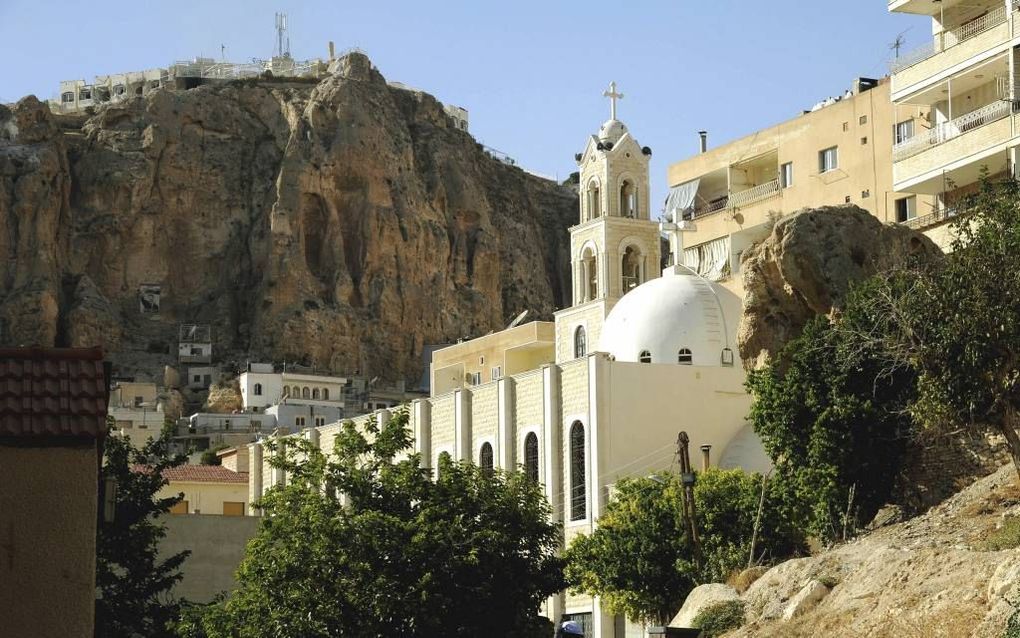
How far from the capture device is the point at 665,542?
40.7 meters

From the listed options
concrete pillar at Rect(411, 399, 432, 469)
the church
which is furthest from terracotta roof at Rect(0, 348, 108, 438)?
concrete pillar at Rect(411, 399, 432, 469)

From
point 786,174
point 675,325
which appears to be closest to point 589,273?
point 786,174

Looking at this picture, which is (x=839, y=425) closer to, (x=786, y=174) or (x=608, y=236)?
(x=786, y=174)

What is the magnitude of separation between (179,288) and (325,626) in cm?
12089

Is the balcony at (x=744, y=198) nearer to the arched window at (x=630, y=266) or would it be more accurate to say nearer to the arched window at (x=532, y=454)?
the arched window at (x=630, y=266)

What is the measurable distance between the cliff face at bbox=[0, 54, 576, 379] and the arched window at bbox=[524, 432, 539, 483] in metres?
91.2

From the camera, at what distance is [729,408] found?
51.1 metres

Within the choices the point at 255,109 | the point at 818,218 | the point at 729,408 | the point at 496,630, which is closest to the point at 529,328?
the point at 729,408

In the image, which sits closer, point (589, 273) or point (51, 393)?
point (51, 393)

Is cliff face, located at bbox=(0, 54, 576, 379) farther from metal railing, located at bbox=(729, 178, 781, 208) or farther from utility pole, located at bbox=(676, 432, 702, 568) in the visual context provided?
utility pole, located at bbox=(676, 432, 702, 568)

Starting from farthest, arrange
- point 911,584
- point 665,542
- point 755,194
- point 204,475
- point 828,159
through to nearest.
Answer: point 204,475
point 755,194
point 828,159
point 665,542
point 911,584

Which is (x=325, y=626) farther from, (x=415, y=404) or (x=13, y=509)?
(x=415, y=404)

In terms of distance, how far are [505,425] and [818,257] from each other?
56.4 feet

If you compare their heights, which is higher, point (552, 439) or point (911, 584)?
point (552, 439)
